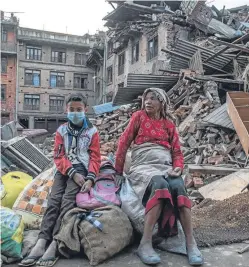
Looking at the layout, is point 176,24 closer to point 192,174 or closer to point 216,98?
point 216,98

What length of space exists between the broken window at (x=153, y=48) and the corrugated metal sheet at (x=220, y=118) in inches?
471

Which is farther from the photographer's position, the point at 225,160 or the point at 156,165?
the point at 225,160

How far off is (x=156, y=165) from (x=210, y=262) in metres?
0.97

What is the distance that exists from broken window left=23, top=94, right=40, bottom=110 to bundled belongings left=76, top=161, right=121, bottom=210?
111ft

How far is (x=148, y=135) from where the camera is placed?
131 inches

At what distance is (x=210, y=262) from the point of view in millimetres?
2826

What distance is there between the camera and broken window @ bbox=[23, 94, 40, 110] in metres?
35.7

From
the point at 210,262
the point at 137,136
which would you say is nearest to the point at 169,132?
the point at 137,136

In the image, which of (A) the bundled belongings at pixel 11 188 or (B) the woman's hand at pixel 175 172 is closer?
(B) the woman's hand at pixel 175 172

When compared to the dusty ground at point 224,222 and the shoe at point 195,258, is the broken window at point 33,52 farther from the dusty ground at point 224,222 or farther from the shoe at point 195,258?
the shoe at point 195,258

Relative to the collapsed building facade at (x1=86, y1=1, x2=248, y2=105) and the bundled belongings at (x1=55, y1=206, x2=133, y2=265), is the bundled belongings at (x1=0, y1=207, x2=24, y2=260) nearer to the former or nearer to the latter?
the bundled belongings at (x1=55, y1=206, x2=133, y2=265)

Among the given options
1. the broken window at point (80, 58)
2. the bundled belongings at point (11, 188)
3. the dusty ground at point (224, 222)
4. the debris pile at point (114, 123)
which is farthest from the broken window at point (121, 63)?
the bundled belongings at point (11, 188)

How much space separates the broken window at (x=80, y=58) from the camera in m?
38.1

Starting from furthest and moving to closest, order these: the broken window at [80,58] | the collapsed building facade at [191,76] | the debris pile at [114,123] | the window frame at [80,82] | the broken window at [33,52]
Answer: the broken window at [80,58]
the window frame at [80,82]
the broken window at [33,52]
the debris pile at [114,123]
the collapsed building facade at [191,76]
